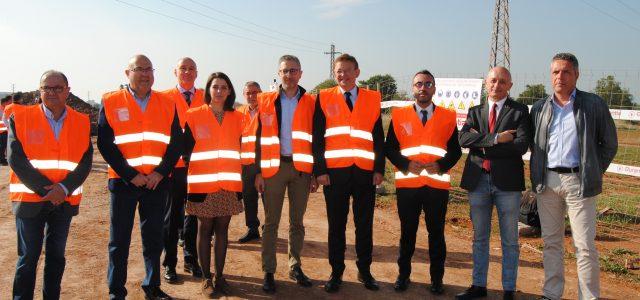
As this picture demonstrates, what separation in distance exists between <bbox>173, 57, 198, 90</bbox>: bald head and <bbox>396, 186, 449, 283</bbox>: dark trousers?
2.89 metres

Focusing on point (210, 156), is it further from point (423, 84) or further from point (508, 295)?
point (508, 295)

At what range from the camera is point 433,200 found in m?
4.55

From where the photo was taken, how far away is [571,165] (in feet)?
13.4

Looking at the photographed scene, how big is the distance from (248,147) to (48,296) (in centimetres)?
222

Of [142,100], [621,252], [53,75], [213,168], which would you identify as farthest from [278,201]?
[621,252]

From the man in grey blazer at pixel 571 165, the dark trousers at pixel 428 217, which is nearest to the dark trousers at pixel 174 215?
the dark trousers at pixel 428 217

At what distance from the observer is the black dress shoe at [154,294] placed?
4.31m

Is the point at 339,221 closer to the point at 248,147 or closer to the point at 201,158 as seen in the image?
the point at 248,147

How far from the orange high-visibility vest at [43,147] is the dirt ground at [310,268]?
1.34m

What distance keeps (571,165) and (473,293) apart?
1.61 metres

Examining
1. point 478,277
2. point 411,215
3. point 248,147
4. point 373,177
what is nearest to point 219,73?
point 248,147

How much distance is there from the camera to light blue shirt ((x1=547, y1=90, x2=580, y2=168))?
4.08 meters

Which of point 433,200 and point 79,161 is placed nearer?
point 79,161

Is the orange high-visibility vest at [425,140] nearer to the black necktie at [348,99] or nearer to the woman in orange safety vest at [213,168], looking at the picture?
the black necktie at [348,99]
